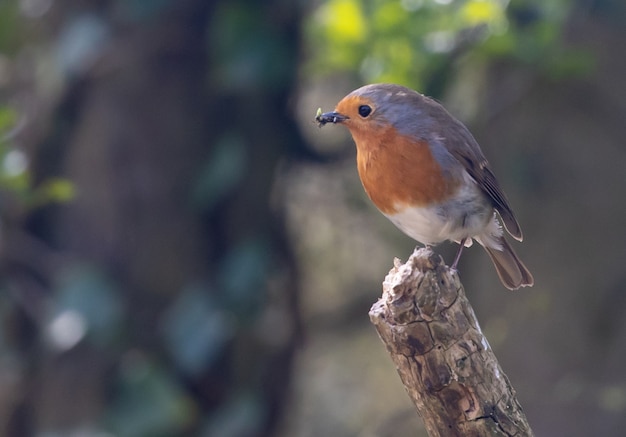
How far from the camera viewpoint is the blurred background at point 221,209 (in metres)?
4.22

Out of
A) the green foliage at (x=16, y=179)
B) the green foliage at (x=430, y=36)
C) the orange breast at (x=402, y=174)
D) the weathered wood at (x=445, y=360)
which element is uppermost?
the green foliage at (x=430, y=36)

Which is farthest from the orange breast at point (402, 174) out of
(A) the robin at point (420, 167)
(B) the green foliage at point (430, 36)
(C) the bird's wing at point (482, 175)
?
(B) the green foliage at point (430, 36)

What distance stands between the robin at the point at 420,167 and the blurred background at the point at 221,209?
38.8 inches

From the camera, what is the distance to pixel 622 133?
14.9 feet

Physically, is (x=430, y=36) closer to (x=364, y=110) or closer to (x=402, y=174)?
(x=364, y=110)

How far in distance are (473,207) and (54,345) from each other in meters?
2.26

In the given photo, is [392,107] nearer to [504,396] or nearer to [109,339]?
[504,396]

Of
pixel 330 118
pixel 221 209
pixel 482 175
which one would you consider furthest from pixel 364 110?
pixel 221 209

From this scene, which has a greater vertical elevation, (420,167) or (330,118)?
(330,118)

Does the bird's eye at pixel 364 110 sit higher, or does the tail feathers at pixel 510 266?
the bird's eye at pixel 364 110

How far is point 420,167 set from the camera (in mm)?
2939

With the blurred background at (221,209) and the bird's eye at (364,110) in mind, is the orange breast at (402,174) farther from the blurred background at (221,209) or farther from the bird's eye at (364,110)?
the blurred background at (221,209)

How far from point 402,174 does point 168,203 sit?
2079 mm

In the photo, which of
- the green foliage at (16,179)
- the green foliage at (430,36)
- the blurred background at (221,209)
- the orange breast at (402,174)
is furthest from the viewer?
the blurred background at (221,209)
